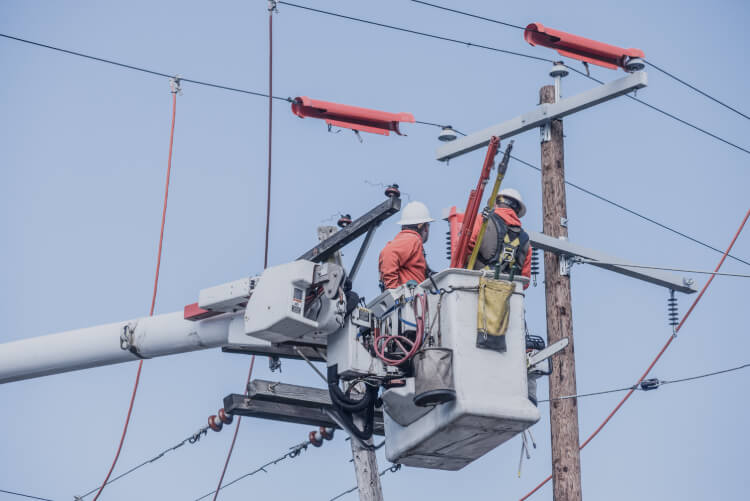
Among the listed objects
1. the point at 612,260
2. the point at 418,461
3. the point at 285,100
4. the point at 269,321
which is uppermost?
the point at 285,100

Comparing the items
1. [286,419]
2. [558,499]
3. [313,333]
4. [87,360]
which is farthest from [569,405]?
[87,360]

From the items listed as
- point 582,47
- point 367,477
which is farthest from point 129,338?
point 582,47

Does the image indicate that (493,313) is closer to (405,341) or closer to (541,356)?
(405,341)

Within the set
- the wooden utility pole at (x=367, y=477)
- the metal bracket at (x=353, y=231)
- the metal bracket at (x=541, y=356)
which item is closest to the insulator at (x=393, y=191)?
the metal bracket at (x=353, y=231)

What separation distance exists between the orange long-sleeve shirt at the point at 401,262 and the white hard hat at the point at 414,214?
16cm

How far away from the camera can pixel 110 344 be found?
474 inches

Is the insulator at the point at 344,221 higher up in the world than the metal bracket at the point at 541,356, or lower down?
higher up

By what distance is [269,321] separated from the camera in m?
10.7

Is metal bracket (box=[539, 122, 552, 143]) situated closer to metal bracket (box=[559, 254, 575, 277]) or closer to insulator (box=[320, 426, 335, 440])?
metal bracket (box=[559, 254, 575, 277])

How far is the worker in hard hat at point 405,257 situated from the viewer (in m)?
11.6

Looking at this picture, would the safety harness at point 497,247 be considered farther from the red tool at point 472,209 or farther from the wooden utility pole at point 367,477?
the wooden utility pole at point 367,477

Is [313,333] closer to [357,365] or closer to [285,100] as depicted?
[357,365]

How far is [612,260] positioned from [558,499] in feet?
8.48

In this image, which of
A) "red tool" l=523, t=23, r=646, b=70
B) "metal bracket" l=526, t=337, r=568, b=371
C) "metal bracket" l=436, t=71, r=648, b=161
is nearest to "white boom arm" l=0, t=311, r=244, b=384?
"metal bracket" l=526, t=337, r=568, b=371
